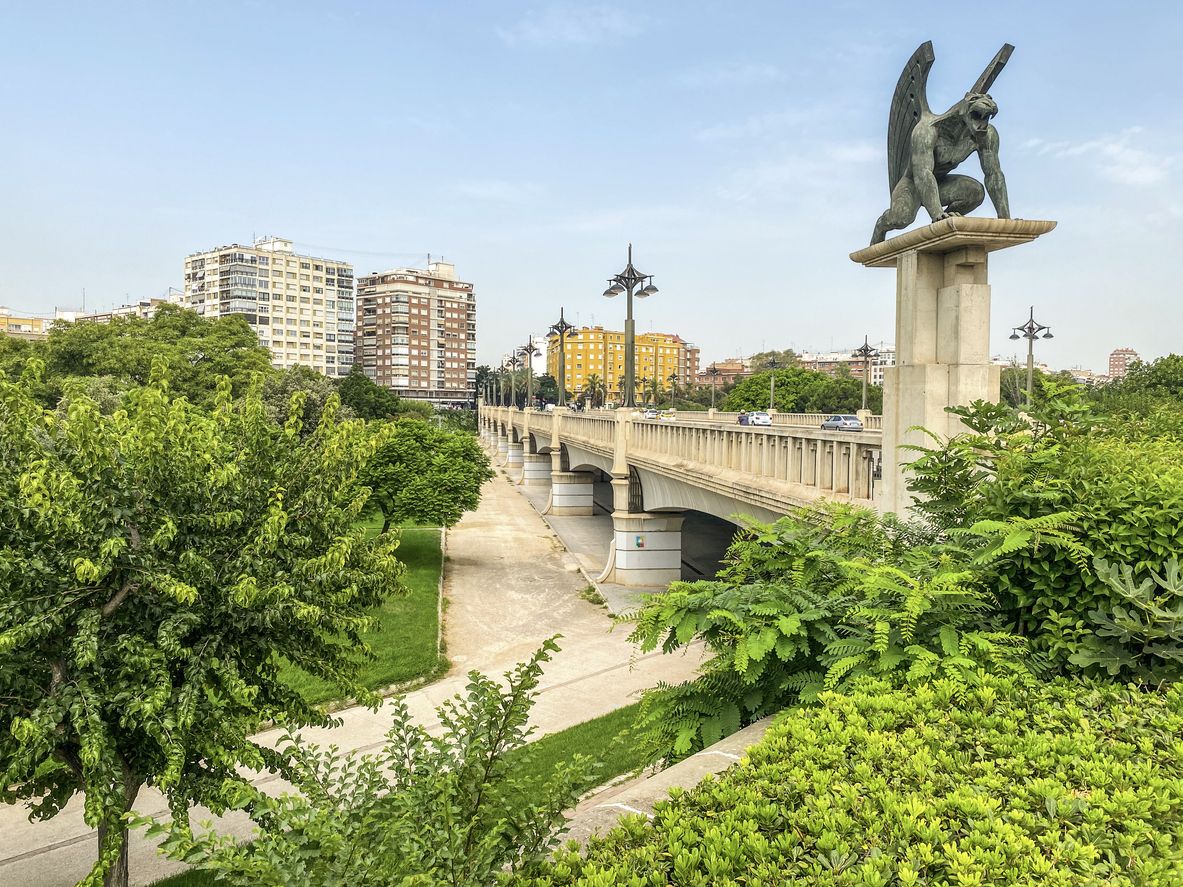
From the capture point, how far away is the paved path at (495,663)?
33.7 feet

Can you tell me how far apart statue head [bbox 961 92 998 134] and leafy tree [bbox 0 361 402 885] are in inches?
294

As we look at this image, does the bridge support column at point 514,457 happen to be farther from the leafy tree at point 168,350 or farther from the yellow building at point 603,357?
the yellow building at point 603,357

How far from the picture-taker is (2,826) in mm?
11211

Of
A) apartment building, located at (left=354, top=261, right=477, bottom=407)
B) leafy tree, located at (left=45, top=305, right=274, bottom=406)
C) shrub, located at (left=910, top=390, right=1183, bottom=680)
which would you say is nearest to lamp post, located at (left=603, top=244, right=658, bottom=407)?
shrub, located at (left=910, top=390, right=1183, bottom=680)

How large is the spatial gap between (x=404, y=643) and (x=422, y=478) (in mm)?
10745

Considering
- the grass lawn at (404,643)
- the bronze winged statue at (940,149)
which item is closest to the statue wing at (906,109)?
the bronze winged statue at (940,149)

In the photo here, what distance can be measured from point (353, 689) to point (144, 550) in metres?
2.52

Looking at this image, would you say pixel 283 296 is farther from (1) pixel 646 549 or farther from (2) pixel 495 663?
(2) pixel 495 663

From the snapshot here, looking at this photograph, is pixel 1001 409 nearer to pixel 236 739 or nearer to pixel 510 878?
pixel 510 878

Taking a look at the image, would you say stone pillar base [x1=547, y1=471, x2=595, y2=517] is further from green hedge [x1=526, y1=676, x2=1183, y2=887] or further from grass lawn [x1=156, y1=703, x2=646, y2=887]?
green hedge [x1=526, y1=676, x2=1183, y2=887]

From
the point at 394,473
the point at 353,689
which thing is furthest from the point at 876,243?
the point at 394,473

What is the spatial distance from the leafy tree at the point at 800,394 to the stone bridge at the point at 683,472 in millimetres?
38768

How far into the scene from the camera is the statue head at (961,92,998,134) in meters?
8.75

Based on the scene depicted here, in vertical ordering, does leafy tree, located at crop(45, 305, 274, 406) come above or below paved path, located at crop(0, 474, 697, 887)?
above
